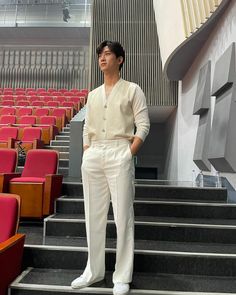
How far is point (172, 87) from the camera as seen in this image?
4141 millimetres

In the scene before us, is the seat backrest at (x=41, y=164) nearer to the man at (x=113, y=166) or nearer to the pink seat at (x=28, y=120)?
the man at (x=113, y=166)

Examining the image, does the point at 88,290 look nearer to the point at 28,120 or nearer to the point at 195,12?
the point at 195,12

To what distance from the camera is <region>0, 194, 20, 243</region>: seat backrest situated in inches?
49.5

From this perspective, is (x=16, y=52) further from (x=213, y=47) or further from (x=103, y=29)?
(x=213, y=47)

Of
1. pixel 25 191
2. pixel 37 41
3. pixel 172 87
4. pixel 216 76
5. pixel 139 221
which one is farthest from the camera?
pixel 37 41

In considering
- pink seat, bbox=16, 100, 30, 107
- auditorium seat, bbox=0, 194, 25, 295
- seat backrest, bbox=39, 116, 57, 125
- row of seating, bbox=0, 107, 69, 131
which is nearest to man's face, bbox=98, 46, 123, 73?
auditorium seat, bbox=0, 194, 25, 295

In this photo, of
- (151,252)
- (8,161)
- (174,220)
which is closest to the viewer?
(151,252)

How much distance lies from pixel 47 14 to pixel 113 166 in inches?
269

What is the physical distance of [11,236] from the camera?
1.26 metres

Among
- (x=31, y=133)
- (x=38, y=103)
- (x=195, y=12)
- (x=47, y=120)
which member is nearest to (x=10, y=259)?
(x=31, y=133)

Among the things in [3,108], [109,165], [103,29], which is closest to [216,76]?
[109,165]

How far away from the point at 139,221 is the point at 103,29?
359cm

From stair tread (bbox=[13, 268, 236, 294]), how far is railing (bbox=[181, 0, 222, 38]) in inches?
74.6

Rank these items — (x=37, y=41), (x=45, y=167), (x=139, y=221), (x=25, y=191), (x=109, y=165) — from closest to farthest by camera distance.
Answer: (x=109, y=165) → (x=139, y=221) → (x=25, y=191) → (x=45, y=167) → (x=37, y=41)
